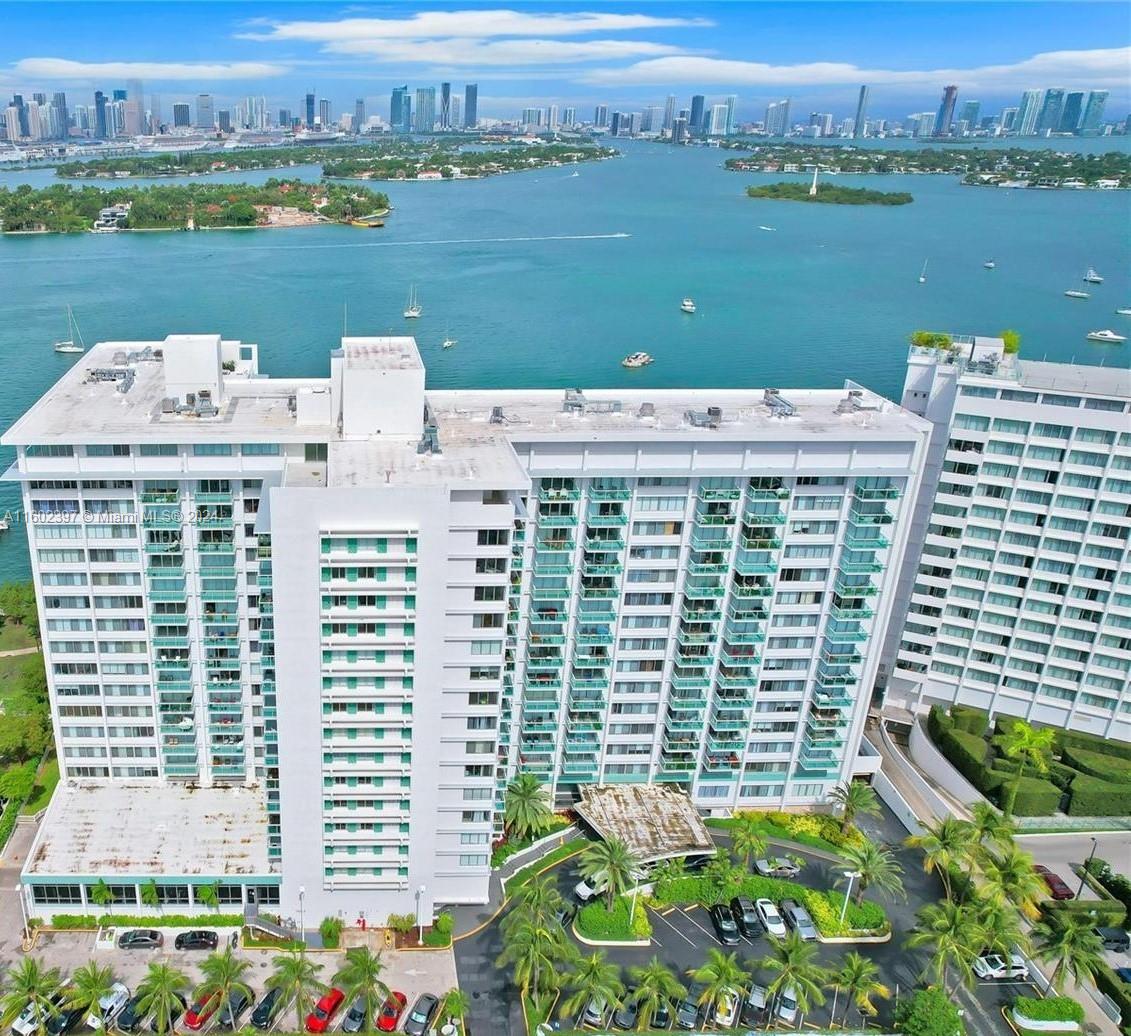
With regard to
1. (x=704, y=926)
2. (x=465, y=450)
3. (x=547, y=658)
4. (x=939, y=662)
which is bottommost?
(x=704, y=926)

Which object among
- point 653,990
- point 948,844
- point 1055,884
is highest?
point 948,844

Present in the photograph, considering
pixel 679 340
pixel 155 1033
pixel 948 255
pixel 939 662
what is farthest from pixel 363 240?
pixel 155 1033

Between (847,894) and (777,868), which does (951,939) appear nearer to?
(847,894)

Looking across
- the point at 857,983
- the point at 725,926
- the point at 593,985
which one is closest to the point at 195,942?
the point at 593,985

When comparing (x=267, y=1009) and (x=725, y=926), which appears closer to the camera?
(x=267, y=1009)

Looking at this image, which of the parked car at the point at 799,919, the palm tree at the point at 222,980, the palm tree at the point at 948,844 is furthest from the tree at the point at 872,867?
the palm tree at the point at 222,980

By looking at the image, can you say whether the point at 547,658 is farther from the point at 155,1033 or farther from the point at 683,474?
the point at 155,1033
